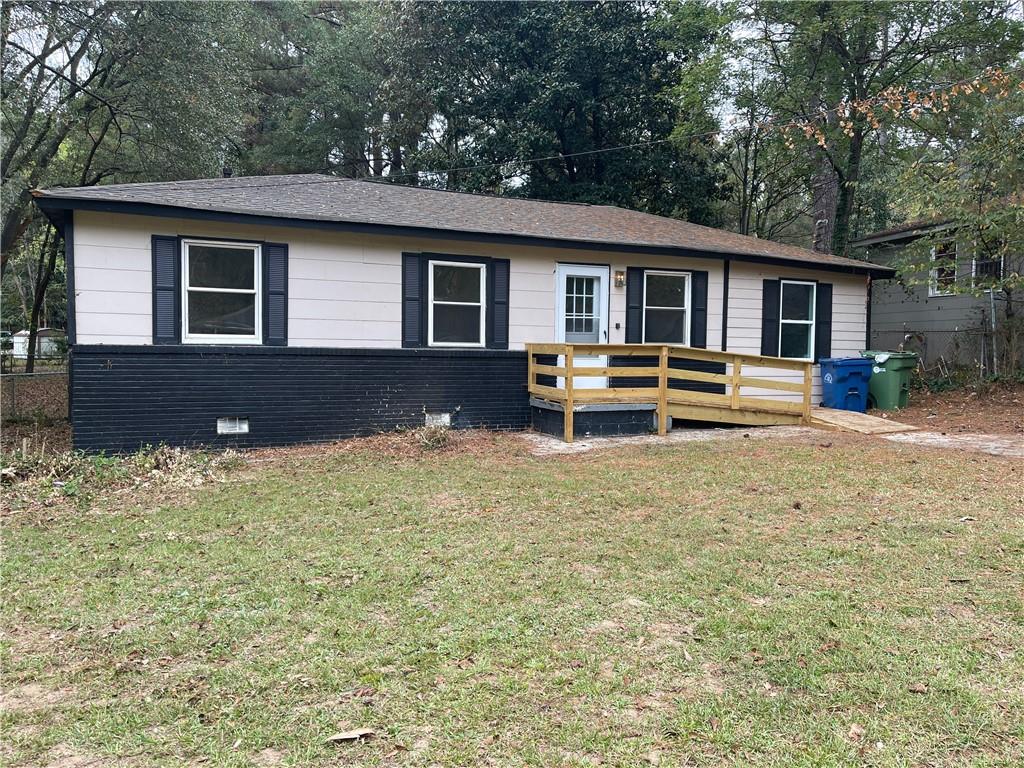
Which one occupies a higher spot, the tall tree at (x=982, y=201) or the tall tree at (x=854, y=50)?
the tall tree at (x=854, y=50)

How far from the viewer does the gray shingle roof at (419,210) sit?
296 inches

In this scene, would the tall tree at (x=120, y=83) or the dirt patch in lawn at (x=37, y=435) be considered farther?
the tall tree at (x=120, y=83)

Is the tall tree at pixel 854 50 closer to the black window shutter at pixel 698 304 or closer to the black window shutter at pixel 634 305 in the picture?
the black window shutter at pixel 698 304

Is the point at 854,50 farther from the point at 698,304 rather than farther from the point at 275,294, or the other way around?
the point at 275,294

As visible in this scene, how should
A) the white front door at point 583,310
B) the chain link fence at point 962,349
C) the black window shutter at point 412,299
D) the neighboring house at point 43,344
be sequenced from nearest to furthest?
1. the black window shutter at point 412,299
2. the white front door at point 583,310
3. the chain link fence at point 962,349
4. the neighboring house at point 43,344

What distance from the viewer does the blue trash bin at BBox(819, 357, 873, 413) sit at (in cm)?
1062

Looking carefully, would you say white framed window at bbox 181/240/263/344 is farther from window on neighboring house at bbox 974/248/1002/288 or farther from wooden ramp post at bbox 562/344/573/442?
window on neighboring house at bbox 974/248/1002/288

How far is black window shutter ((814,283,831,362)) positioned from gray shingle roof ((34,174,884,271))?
55 centimetres

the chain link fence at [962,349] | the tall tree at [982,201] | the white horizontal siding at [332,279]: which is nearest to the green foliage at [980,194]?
the tall tree at [982,201]

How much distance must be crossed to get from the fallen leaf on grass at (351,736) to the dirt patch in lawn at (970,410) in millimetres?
9151

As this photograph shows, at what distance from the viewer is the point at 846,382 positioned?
10672 millimetres

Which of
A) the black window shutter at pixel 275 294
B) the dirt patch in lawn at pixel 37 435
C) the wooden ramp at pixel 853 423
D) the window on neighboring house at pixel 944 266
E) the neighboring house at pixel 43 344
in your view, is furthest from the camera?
the neighboring house at pixel 43 344

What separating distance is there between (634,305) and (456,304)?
2.84 m

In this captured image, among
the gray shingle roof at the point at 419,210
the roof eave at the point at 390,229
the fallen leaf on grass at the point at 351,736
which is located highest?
the gray shingle roof at the point at 419,210
